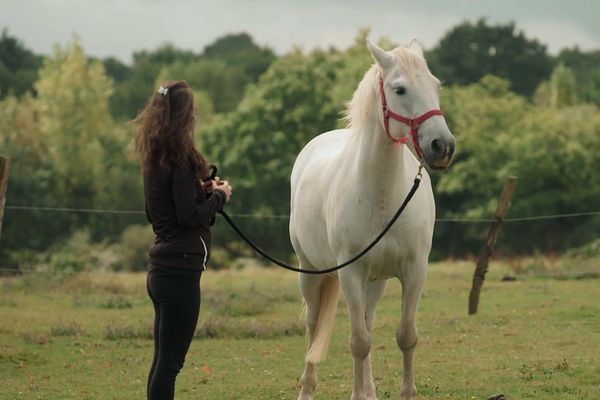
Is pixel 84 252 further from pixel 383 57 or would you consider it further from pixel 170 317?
pixel 170 317

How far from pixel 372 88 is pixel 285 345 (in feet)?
16.4

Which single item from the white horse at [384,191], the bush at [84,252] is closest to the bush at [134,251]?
the bush at [84,252]

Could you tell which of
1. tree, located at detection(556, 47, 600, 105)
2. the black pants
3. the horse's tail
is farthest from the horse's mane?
tree, located at detection(556, 47, 600, 105)

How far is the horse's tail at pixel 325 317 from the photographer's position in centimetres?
746

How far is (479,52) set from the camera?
6184 cm

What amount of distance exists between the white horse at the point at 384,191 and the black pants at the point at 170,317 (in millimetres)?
1446

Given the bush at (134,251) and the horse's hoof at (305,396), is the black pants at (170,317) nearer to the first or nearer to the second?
the horse's hoof at (305,396)

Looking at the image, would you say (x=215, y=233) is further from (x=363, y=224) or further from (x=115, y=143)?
(x=363, y=224)

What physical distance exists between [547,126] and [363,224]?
39.4 meters

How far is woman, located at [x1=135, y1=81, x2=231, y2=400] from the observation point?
532 cm

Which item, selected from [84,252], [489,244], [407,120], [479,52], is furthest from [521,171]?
[407,120]

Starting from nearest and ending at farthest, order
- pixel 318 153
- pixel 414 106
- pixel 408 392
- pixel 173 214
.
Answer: pixel 173 214 → pixel 414 106 → pixel 408 392 → pixel 318 153

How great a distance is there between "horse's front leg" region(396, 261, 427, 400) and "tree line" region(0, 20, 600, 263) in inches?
1256

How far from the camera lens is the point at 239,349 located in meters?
10.6
